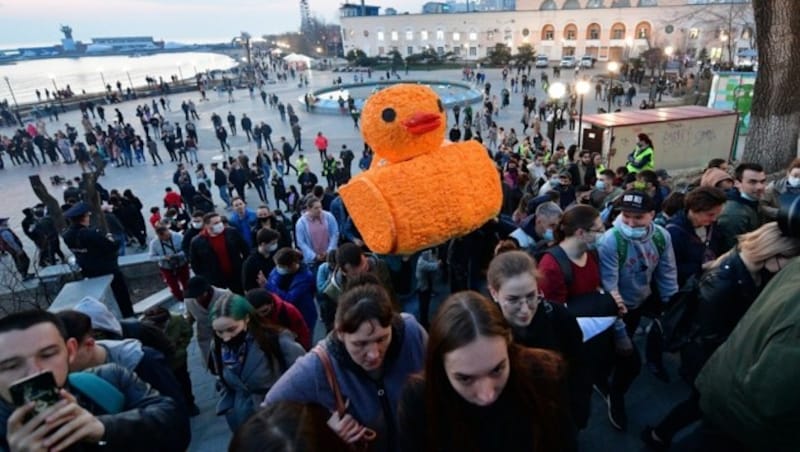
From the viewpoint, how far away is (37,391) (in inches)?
54.0

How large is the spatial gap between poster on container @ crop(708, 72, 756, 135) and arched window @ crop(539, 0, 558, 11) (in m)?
53.3

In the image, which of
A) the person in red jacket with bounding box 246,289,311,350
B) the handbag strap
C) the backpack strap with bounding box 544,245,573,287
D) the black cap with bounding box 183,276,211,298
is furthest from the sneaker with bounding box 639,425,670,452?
the black cap with bounding box 183,276,211,298

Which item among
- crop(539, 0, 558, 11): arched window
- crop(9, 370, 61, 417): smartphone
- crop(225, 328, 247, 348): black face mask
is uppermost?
crop(539, 0, 558, 11): arched window

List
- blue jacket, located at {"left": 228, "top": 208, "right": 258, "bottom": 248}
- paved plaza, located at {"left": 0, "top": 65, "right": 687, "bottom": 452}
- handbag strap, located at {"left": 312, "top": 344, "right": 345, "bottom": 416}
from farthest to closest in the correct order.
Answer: blue jacket, located at {"left": 228, "top": 208, "right": 258, "bottom": 248}, paved plaza, located at {"left": 0, "top": 65, "right": 687, "bottom": 452}, handbag strap, located at {"left": 312, "top": 344, "right": 345, "bottom": 416}

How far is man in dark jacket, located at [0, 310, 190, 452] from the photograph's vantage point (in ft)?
4.58

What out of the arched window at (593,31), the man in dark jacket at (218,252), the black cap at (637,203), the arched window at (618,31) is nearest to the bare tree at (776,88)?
the black cap at (637,203)

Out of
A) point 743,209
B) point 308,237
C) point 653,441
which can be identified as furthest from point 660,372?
point 308,237

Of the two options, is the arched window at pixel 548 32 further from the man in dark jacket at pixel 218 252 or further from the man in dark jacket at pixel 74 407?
the man in dark jacket at pixel 74 407

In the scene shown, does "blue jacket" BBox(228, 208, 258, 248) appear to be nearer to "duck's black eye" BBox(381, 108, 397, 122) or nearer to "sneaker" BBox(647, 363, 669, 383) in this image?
"duck's black eye" BBox(381, 108, 397, 122)

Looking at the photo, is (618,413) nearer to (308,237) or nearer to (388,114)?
(388,114)

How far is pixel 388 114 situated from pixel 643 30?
65.1 m

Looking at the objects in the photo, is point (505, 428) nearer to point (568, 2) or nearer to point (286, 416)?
point (286, 416)

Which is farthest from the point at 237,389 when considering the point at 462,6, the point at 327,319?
the point at 462,6

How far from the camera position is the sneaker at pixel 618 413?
3162 millimetres
